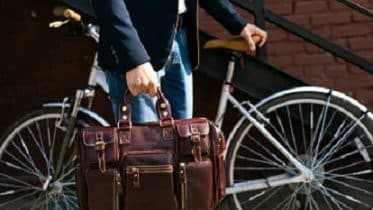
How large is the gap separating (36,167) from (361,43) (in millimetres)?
2152

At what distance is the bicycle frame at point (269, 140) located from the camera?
169 inches

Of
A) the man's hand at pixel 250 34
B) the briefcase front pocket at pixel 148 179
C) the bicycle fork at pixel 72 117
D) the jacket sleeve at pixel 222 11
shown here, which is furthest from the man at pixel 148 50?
the bicycle fork at pixel 72 117

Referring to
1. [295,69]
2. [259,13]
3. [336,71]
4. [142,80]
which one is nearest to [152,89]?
[142,80]

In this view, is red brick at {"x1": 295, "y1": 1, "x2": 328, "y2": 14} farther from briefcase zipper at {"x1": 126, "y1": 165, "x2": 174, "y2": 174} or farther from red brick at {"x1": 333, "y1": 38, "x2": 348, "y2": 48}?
briefcase zipper at {"x1": 126, "y1": 165, "x2": 174, "y2": 174}

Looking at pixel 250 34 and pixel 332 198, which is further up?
pixel 250 34

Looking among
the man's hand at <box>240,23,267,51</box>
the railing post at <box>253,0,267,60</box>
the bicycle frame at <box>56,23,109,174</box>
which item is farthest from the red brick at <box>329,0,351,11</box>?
the bicycle frame at <box>56,23,109,174</box>

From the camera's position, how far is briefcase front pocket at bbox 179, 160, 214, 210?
116 inches

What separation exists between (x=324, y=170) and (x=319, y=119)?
30 centimetres

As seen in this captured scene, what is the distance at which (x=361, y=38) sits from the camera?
205 inches

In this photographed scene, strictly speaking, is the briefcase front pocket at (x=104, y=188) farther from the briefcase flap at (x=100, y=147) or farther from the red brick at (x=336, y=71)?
the red brick at (x=336, y=71)

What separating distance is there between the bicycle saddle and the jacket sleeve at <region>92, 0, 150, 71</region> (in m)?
1.21

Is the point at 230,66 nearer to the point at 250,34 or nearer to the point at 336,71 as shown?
the point at 250,34

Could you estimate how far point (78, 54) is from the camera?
538 centimetres

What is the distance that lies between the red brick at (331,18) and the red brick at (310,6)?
0.04 meters
